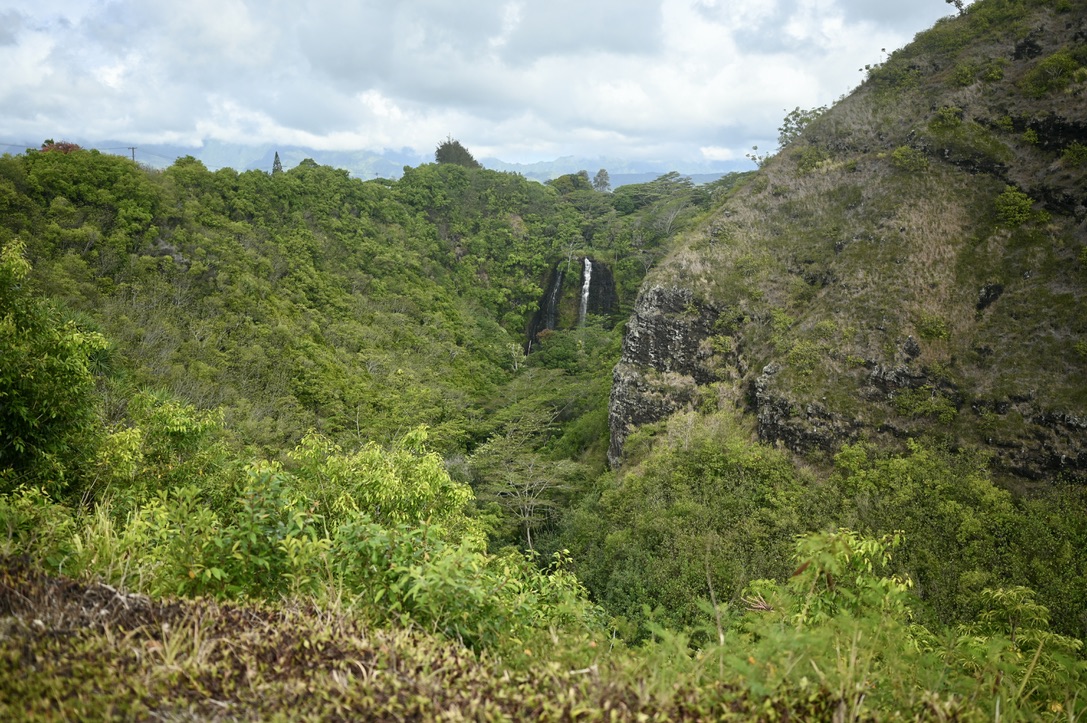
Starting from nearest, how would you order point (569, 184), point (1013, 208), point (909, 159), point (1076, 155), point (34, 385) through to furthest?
point (34, 385) < point (1076, 155) < point (1013, 208) < point (909, 159) < point (569, 184)

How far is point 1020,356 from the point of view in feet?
53.7

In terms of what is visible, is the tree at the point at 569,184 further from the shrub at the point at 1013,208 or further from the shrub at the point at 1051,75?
the shrub at the point at 1013,208

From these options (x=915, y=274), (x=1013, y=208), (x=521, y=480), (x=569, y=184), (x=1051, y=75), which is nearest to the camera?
(x=1013, y=208)

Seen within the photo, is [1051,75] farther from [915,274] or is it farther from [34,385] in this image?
[34,385]

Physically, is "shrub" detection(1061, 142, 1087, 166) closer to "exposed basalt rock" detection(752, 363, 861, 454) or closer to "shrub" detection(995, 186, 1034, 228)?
"shrub" detection(995, 186, 1034, 228)

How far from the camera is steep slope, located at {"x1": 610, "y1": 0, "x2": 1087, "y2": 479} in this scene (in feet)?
53.8

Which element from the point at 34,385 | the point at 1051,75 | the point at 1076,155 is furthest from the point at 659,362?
the point at 34,385

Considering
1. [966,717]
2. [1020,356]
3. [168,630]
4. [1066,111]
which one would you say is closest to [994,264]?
[1020,356]

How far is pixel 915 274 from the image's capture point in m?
19.5

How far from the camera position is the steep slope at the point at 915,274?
16406 mm

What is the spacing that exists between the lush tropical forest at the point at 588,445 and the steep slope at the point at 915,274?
12 centimetres

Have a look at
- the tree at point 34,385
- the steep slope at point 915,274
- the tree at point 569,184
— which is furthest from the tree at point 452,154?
the tree at point 34,385

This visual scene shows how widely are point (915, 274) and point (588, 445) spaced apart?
49.4 feet

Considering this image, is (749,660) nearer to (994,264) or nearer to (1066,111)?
(994,264)
